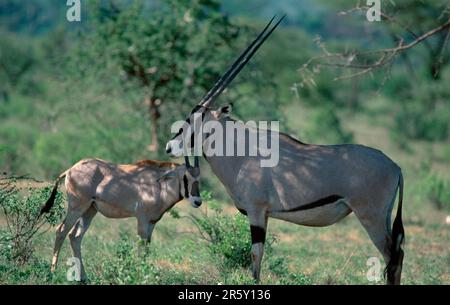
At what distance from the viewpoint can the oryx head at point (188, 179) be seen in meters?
7.89

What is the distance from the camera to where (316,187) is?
7.41m

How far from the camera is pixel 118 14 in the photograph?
14.2 metres

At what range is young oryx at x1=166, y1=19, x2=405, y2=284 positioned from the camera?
7.29 m

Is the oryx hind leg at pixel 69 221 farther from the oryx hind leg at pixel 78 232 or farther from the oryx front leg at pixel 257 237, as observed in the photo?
the oryx front leg at pixel 257 237

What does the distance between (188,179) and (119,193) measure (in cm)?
67

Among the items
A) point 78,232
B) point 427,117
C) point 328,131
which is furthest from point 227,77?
point 427,117

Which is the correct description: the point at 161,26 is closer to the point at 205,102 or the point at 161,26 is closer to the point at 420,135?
the point at 205,102

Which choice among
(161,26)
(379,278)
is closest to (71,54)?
(161,26)

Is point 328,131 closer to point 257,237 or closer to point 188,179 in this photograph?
point 188,179

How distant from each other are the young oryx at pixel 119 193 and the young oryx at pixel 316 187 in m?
0.40

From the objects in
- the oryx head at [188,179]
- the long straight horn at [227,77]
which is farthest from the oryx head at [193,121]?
the oryx head at [188,179]

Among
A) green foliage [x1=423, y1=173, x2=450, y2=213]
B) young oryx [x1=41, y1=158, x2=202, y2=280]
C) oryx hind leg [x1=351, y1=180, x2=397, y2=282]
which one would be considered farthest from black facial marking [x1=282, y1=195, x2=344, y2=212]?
green foliage [x1=423, y1=173, x2=450, y2=213]

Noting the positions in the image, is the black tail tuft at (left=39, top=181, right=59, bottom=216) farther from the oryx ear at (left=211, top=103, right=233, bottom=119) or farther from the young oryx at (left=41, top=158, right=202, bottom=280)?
the oryx ear at (left=211, top=103, right=233, bottom=119)
